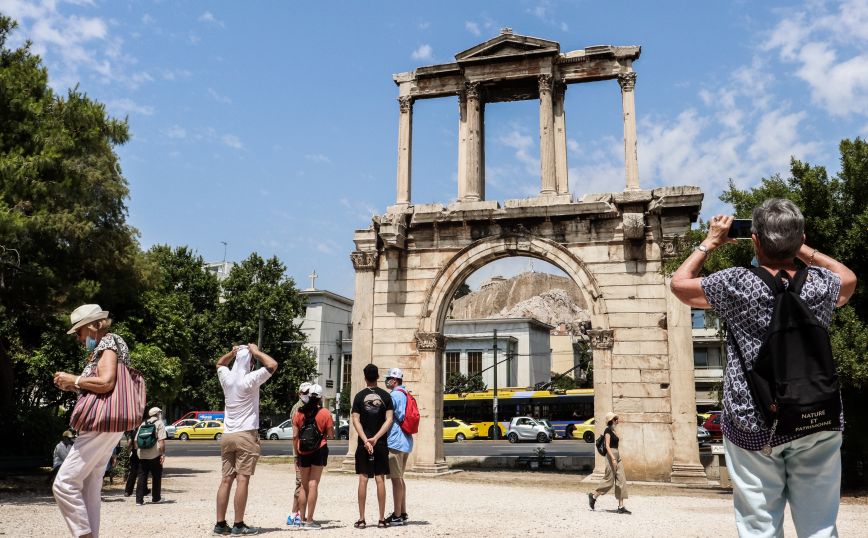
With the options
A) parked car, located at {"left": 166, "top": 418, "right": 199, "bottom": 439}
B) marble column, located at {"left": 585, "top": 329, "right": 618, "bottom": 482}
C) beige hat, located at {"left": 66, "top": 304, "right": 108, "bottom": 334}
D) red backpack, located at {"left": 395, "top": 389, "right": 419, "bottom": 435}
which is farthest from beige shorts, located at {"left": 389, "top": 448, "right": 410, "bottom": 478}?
Result: parked car, located at {"left": 166, "top": 418, "right": 199, "bottom": 439}

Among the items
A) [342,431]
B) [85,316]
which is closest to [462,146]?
[85,316]

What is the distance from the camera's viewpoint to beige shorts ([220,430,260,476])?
7582 mm

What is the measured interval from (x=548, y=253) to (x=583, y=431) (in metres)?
25.5

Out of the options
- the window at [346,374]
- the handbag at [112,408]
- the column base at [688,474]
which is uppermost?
the window at [346,374]

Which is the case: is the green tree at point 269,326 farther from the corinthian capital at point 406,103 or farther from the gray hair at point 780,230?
the gray hair at point 780,230

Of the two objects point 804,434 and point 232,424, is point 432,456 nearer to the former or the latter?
point 232,424

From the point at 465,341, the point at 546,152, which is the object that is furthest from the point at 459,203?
the point at 465,341

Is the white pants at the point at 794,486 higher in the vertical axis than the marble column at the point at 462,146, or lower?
lower

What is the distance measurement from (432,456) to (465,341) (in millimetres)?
38165

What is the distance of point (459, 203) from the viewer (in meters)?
18.2

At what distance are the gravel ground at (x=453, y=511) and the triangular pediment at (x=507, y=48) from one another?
35.8ft

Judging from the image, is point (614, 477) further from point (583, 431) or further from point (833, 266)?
point (583, 431)

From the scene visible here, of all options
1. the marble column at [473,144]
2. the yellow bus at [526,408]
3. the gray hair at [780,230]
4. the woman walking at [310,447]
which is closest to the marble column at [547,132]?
the marble column at [473,144]

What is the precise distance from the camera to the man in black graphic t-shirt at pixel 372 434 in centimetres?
829
